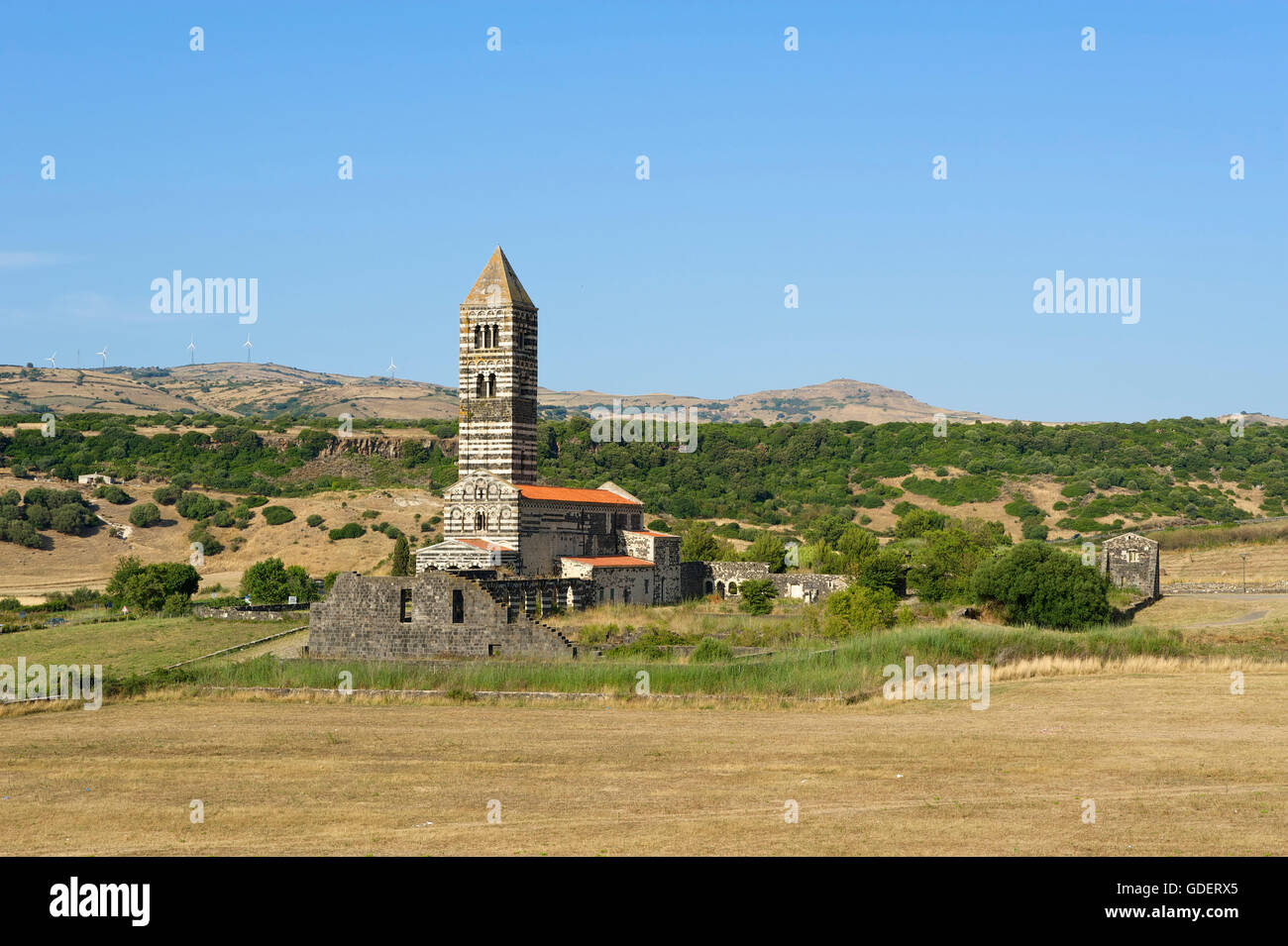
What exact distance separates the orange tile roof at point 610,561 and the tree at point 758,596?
4818 millimetres

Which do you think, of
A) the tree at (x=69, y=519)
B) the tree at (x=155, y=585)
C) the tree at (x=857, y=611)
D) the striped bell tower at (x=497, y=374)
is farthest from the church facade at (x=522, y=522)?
the tree at (x=69, y=519)

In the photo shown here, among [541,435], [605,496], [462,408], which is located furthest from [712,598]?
[541,435]

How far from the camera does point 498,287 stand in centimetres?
5928

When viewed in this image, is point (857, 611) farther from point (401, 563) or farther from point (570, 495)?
point (401, 563)

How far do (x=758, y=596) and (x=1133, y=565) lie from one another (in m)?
17.5

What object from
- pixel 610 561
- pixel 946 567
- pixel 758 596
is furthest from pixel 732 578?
pixel 946 567

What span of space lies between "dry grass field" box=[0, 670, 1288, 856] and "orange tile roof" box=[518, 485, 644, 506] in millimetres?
24758

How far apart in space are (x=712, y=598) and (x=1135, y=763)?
4092 cm

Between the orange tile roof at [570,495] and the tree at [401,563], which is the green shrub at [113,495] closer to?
the tree at [401,563]

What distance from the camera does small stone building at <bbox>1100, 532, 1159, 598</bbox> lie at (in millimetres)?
58812
